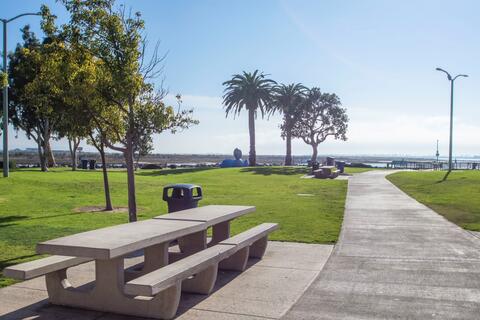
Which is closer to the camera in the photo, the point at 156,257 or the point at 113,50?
the point at 156,257

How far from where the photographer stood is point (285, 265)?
7.69 m

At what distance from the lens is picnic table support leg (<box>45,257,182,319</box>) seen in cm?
514

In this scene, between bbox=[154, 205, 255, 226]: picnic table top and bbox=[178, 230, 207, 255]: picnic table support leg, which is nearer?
bbox=[154, 205, 255, 226]: picnic table top

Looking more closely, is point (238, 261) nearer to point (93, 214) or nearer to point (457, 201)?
point (93, 214)

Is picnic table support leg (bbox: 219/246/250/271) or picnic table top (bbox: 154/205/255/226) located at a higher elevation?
picnic table top (bbox: 154/205/255/226)

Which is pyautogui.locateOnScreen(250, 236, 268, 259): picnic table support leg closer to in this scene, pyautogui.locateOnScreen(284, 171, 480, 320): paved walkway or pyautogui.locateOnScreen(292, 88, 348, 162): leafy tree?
pyautogui.locateOnScreen(284, 171, 480, 320): paved walkway

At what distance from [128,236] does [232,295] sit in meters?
1.56

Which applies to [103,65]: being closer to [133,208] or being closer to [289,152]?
[133,208]

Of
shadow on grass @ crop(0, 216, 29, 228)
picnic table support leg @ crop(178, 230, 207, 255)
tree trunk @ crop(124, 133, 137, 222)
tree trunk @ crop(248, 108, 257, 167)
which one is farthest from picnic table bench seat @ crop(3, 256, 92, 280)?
tree trunk @ crop(248, 108, 257, 167)

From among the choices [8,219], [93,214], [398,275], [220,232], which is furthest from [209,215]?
[8,219]

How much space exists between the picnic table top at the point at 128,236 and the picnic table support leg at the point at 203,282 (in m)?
0.58

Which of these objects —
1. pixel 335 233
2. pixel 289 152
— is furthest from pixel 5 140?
pixel 289 152

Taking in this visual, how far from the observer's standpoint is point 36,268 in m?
5.17

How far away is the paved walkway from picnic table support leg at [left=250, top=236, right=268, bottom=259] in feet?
3.84
